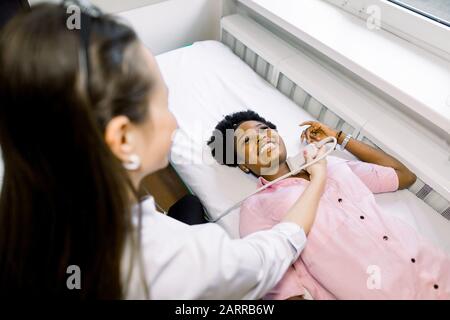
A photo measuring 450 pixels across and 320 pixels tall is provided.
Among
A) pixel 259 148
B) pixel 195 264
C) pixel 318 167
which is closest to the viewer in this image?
pixel 195 264

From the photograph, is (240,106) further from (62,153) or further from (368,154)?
(62,153)

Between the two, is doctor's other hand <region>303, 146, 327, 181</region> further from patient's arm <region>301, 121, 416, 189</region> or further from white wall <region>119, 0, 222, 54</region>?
white wall <region>119, 0, 222, 54</region>

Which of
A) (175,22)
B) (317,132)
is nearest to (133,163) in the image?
(317,132)

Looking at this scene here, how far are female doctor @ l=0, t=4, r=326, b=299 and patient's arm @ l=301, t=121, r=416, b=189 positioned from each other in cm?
75

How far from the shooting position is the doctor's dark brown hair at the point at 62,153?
1.36 feet

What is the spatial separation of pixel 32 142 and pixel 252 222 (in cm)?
74

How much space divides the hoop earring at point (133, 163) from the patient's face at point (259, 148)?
65cm

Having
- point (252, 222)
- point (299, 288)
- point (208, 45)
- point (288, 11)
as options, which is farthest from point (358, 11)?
point (299, 288)

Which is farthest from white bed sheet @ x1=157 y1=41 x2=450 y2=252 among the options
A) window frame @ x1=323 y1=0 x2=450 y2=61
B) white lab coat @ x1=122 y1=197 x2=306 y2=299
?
window frame @ x1=323 y1=0 x2=450 y2=61

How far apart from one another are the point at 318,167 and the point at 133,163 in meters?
0.70

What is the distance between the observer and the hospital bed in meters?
1.09

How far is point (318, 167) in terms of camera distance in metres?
1.02
